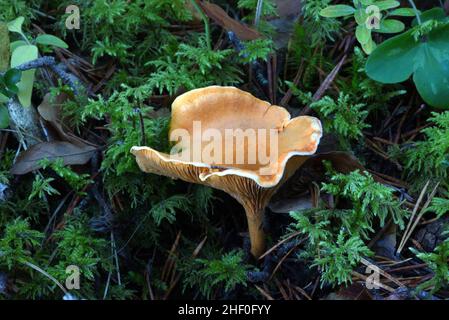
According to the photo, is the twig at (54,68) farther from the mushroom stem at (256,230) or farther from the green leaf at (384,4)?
the green leaf at (384,4)

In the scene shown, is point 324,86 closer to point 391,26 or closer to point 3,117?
point 391,26

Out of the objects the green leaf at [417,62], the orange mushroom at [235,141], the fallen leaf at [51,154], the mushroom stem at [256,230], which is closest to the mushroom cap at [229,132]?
the orange mushroom at [235,141]

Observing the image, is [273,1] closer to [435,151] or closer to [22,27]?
[435,151]

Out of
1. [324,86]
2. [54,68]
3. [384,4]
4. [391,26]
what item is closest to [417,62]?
[391,26]

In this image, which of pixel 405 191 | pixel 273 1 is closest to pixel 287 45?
pixel 273 1

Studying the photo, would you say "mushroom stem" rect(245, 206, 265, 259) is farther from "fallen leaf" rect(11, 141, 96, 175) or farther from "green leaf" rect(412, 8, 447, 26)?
"green leaf" rect(412, 8, 447, 26)

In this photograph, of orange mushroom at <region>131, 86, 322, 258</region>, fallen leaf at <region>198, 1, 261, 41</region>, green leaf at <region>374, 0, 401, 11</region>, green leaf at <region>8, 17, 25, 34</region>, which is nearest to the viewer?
orange mushroom at <region>131, 86, 322, 258</region>

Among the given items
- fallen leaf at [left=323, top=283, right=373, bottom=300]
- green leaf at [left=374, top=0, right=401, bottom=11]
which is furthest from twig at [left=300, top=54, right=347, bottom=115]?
fallen leaf at [left=323, top=283, right=373, bottom=300]
